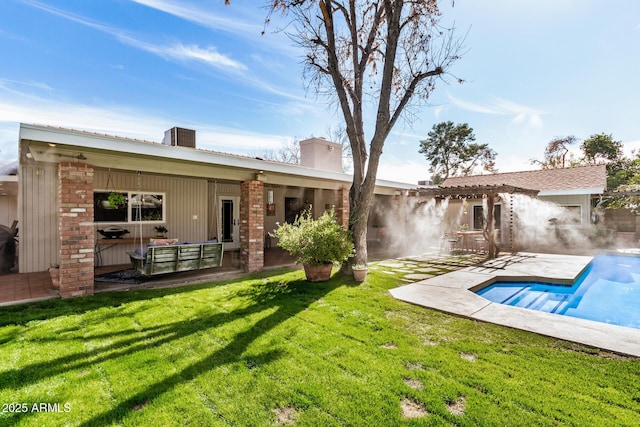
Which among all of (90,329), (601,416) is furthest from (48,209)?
(601,416)

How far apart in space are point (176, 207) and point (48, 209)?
127 inches

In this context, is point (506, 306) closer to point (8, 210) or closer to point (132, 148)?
point (132, 148)

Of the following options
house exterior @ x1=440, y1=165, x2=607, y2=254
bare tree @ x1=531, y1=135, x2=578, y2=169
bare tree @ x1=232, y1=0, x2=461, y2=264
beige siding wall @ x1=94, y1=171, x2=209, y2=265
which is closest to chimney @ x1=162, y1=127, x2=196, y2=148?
beige siding wall @ x1=94, y1=171, x2=209, y2=265

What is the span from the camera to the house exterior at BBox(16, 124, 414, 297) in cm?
542

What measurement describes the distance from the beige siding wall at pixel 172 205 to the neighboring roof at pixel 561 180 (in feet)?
52.4

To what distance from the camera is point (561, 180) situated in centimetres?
1577

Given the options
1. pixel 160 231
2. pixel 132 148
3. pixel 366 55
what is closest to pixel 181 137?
pixel 160 231

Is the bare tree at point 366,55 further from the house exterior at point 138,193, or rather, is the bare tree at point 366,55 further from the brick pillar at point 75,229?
the brick pillar at point 75,229

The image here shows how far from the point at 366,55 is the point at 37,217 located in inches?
Result: 383

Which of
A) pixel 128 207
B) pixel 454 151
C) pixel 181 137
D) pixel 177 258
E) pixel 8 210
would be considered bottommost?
pixel 177 258

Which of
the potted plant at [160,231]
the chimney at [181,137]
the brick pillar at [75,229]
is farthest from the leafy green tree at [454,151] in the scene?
the brick pillar at [75,229]

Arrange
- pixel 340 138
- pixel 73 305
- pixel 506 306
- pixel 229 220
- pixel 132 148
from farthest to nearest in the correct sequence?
1. pixel 340 138
2. pixel 229 220
3. pixel 132 148
4. pixel 506 306
5. pixel 73 305

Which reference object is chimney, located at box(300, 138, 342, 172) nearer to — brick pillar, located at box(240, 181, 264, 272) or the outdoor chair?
brick pillar, located at box(240, 181, 264, 272)

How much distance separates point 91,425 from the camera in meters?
2.26
